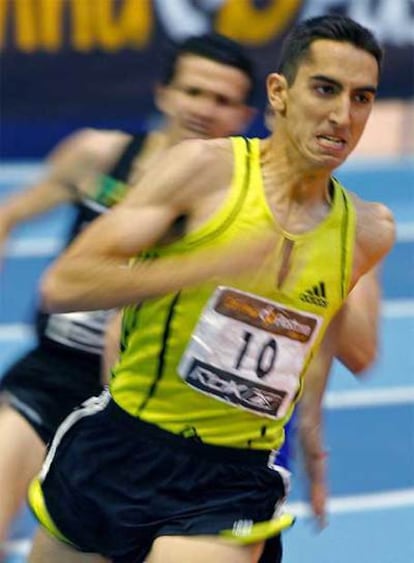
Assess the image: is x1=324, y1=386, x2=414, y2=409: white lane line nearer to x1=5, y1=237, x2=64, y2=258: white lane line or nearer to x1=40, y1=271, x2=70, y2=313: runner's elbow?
x1=5, y1=237, x2=64, y2=258: white lane line

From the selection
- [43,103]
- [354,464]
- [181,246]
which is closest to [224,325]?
[181,246]

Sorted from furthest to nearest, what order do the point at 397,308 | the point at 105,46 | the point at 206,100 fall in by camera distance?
the point at 105,46 → the point at 397,308 → the point at 206,100

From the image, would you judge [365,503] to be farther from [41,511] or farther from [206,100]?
[41,511]

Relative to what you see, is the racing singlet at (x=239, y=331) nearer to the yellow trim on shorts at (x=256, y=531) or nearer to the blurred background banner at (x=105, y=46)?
the yellow trim on shorts at (x=256, y=531)

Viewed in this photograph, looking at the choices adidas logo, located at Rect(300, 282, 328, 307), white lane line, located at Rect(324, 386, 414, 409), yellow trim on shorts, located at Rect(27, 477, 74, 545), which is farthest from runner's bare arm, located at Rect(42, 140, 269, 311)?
white lane line, located at Rect(324, 386, 414, 409)

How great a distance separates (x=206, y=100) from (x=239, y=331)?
1190mm

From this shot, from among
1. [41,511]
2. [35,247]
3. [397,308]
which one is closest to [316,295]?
[41,511]

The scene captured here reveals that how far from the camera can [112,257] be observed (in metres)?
2.99

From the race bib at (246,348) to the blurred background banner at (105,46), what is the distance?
7.95 m

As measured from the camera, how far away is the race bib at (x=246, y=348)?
10.3 ft

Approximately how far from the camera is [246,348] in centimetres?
316

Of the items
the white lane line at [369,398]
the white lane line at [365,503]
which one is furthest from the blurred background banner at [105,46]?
the white lane line at [365,503]

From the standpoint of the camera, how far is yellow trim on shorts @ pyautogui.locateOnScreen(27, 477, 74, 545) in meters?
3.33

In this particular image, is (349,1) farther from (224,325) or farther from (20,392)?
(224,325)
